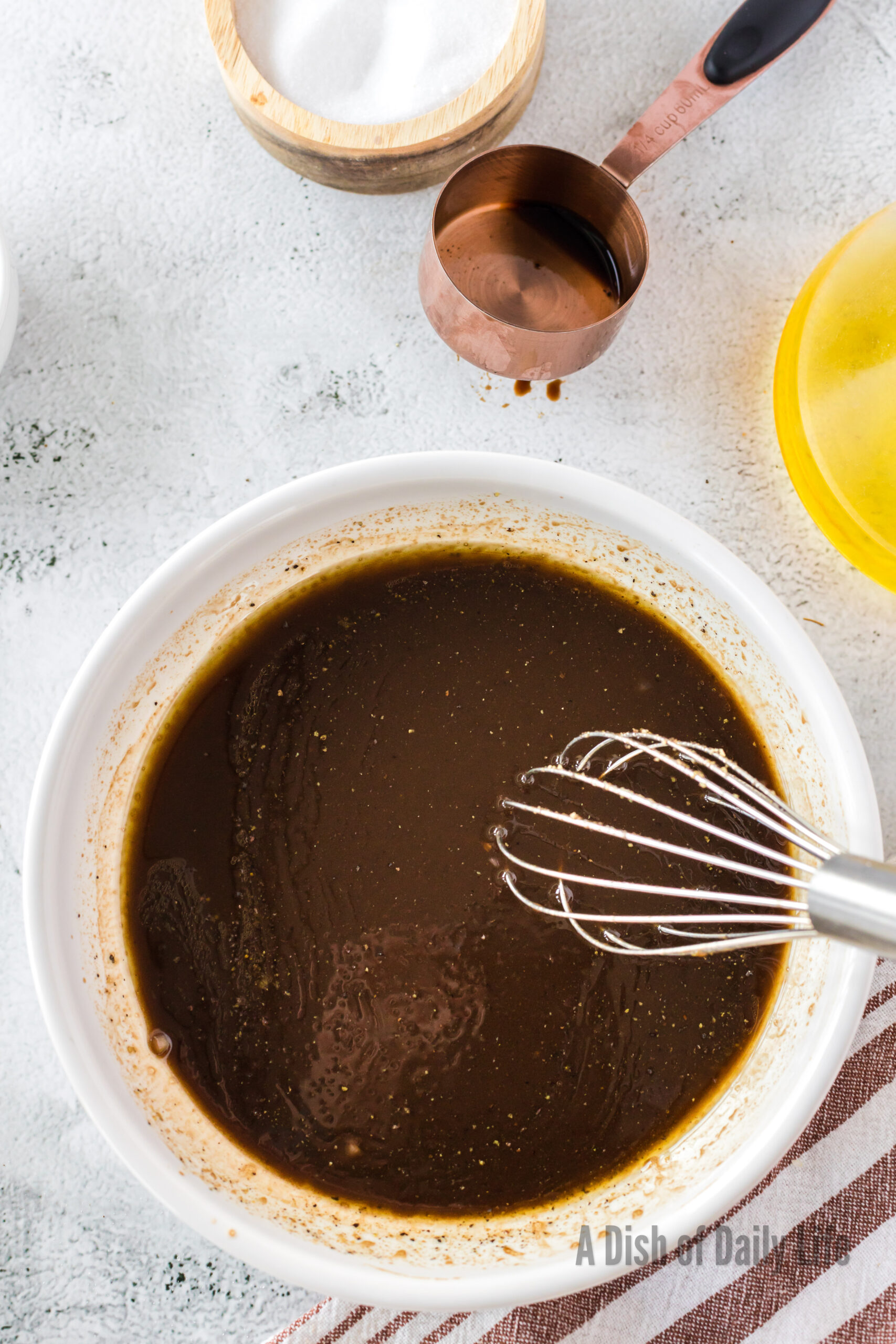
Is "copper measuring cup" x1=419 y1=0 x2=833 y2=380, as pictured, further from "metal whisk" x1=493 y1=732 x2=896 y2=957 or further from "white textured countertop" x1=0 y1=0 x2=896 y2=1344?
"metal whisk" x1=493 y1=732 x2=896 y2=957

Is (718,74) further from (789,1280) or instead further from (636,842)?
(789,1280)

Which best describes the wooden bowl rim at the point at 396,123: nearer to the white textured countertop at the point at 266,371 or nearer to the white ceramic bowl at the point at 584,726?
the white textured countertop at the point at 266,371

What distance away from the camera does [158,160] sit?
100 cm

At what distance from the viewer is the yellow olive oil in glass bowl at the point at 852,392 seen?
93 centimetres

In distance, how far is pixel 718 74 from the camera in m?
0.91

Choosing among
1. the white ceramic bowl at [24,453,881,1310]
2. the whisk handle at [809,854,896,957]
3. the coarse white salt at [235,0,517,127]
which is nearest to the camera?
the whisk handle at [809,854,896,957]

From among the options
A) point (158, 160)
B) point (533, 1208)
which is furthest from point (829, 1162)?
point (158, 160)

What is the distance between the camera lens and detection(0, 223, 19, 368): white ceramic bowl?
0.95 meters

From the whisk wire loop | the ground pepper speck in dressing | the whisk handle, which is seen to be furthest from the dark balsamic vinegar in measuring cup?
the whisk handle

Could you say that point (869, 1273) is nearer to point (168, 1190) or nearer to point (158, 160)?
point (168, 1190)

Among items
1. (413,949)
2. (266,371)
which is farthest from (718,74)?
(413,949)

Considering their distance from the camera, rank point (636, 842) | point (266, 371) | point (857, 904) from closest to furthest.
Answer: point (857, 904), point (636, 842), point (266, 371)

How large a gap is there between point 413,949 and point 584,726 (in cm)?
27

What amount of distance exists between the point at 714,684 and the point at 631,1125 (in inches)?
17.4
